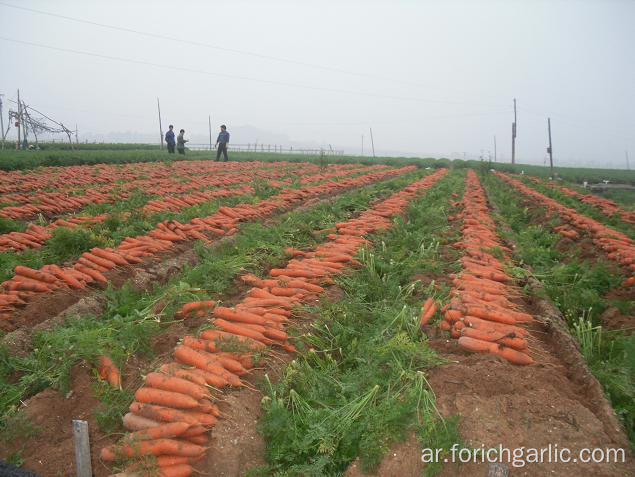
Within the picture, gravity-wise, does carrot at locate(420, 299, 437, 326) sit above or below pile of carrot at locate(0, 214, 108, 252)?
below

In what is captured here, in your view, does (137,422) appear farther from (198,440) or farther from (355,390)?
(355,390)

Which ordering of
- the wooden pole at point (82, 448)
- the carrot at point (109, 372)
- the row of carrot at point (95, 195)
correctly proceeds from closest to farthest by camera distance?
the wooden pole at point (82, 448), the carrot at point (109, 372), the row of carrot at point (95, 195)

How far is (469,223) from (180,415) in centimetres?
668

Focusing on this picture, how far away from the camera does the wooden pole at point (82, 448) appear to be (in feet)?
7.98

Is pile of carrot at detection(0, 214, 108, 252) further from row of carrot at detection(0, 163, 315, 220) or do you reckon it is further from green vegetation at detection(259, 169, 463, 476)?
green vegetation at detection(259, 169, 463, 476)

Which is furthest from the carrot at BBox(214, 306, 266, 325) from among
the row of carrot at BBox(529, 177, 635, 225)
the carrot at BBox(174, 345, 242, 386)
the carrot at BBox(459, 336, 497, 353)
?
the row of carrot at BBox(529, 177, 635, 225)

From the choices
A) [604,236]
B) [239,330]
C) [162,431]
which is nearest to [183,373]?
[162,431]

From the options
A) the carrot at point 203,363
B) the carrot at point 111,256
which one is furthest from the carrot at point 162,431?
the carrot at point 111,256

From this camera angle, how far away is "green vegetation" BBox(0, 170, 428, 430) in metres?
3.31

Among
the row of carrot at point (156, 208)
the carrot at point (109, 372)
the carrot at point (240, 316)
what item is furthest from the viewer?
the row of carrot at point (156, 208)

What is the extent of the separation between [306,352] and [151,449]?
161 centimetres

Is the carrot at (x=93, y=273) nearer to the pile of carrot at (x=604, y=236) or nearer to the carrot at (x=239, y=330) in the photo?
the carrot at (x=239, y=330)

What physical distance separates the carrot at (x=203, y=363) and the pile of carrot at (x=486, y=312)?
1.92 meters

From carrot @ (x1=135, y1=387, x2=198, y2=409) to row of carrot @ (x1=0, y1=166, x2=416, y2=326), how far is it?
91.3 inches
